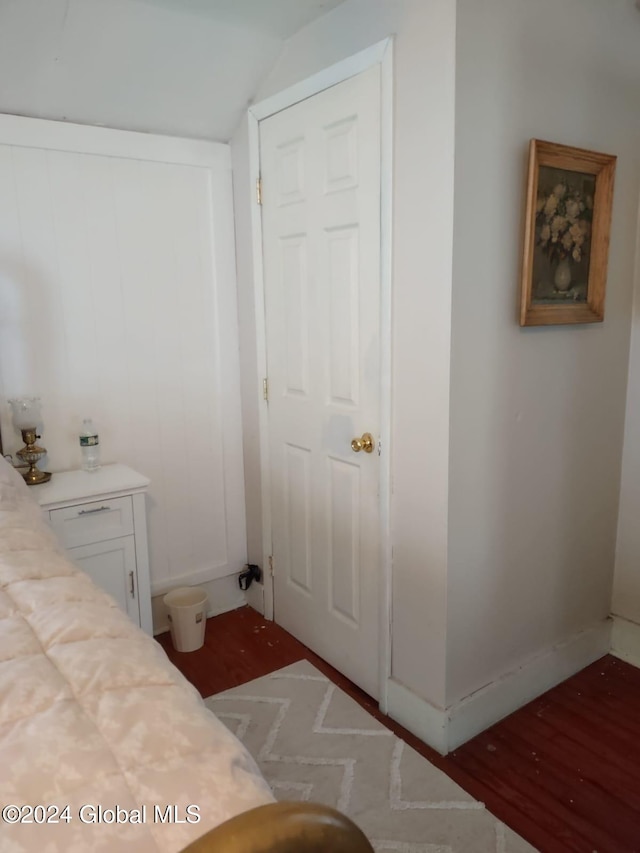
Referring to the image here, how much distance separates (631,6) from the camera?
6.45ft

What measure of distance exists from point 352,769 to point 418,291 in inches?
55.0

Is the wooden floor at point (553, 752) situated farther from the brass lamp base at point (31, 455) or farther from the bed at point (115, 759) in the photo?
the bed at point (115, 759)

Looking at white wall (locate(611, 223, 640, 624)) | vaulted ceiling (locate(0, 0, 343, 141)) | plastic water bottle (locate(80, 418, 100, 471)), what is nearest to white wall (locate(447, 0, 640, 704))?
white wall (locate(611, 223, 640, 624))

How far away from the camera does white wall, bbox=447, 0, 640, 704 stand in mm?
1699

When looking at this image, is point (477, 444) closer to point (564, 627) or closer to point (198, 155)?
point (564, 627)

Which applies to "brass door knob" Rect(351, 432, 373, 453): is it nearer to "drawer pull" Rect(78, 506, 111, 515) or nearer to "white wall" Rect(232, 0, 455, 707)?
"white wall" Rect(232, 0, 455, 707)

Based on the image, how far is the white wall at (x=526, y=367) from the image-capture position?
5.57 feet

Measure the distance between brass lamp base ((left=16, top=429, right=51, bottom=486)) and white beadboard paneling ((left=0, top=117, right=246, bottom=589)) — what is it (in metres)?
0.10

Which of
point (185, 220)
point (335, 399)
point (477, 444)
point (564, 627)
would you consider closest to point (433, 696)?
point (564, 627)

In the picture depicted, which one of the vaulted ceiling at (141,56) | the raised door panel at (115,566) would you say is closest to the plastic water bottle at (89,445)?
the raised door panel at (115,566)

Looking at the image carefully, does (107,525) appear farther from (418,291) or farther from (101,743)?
(101,743)

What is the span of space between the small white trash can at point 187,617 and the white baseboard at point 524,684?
1.04m

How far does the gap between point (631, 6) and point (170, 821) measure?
8.01 feet

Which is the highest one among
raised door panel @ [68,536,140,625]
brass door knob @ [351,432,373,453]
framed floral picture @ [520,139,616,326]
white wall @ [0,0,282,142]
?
white wall @ [0,0,282,142]
